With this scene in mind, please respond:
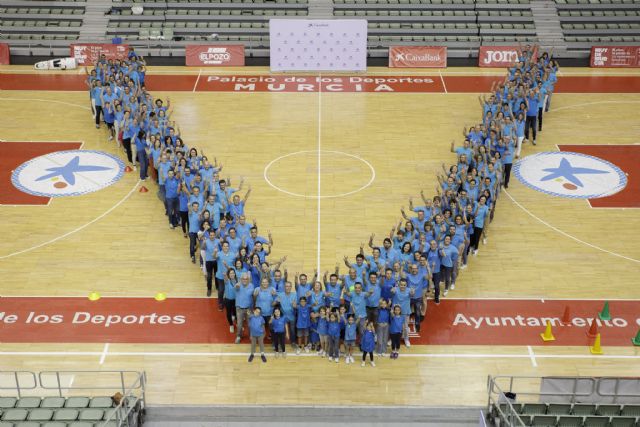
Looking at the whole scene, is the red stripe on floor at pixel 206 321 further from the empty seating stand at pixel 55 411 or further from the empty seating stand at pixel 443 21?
the empty seating stand at pixel 443 21

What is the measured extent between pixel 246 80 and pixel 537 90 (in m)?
10.7

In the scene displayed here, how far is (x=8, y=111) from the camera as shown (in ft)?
92.5

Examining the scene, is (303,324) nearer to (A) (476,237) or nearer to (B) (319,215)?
(A) (476,237)

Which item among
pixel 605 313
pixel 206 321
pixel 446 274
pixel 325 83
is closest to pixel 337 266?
pixel 446 274

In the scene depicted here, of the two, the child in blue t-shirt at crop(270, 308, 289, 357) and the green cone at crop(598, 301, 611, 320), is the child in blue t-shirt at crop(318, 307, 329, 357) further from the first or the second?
the green cone at crop(598, 301, 611, 320)

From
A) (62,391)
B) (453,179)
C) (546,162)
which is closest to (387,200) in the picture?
(453,179)

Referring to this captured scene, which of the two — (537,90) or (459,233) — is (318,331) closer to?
(459,233)

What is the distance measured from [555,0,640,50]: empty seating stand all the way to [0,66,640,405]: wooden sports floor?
79.4 inches

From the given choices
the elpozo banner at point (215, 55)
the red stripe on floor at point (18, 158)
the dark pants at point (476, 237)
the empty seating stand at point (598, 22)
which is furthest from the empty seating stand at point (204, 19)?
the dark pants at point (476, 237)

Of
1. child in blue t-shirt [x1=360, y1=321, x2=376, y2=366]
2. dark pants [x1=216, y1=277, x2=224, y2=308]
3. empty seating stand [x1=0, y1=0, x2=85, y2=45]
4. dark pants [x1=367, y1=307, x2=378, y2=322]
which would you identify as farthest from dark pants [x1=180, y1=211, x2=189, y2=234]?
empty seating stand [x1=0, y1=0, x2=85, y2=45]

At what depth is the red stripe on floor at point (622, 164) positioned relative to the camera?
22719 mm

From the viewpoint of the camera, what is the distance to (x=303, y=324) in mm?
16375

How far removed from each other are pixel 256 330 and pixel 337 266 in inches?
77.7

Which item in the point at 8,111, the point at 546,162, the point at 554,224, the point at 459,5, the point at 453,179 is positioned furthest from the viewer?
the point at 459,5
